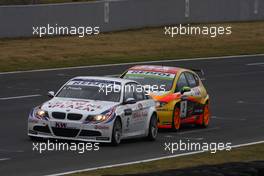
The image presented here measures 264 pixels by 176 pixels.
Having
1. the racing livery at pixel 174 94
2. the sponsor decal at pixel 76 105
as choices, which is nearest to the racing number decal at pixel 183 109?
the racing livery at pixel 174 94

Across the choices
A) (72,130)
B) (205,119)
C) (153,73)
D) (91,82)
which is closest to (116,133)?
(72,130)

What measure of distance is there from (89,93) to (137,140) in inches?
61.5

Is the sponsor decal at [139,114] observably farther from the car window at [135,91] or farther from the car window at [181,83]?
the car window at [181,83]

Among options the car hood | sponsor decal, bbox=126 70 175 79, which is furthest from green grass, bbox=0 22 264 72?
the car hood

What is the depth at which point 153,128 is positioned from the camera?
21266mm

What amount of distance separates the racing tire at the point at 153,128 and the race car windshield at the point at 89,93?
3.50ft

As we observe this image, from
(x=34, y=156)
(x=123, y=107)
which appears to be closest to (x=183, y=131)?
(x=123, y=107)

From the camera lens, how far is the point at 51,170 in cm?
1644

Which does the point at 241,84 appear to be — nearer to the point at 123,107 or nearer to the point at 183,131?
the point at 183,131

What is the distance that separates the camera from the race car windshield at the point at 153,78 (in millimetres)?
23220

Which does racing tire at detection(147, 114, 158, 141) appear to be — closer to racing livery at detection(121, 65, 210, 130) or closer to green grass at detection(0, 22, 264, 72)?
racing livery at detection(121, 65, 210, 130)

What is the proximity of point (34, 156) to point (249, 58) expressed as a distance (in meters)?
25.4

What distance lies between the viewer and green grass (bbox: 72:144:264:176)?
652 inches

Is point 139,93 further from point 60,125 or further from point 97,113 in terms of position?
point 60,125
